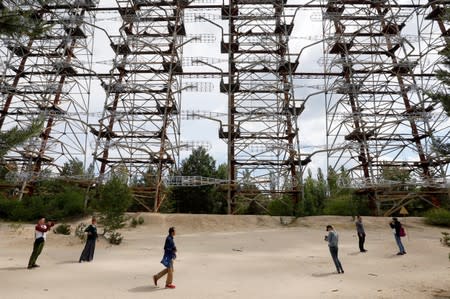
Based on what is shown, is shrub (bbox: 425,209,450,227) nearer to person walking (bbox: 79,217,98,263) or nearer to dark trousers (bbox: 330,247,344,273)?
dark trousers (bbox: 330,247,344,273)

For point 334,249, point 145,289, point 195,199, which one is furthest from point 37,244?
point 195,199

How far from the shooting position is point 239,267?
1173cm

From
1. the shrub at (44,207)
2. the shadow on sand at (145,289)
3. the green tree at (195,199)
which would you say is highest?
the green tree at (195,199)

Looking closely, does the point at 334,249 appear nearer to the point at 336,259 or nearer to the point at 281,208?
the point at 336,259

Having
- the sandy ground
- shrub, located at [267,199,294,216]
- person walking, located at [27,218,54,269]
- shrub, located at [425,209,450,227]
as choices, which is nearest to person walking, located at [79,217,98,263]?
the sandy ground

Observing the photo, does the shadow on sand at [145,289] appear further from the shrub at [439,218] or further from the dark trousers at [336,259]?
the shrub at [439,218]

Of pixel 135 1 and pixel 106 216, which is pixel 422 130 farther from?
pixel 135 1

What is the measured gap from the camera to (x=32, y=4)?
418 inches

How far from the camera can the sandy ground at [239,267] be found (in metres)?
8.30

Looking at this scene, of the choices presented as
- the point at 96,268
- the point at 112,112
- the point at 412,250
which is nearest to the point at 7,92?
the point at 112,112

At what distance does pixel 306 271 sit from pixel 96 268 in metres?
6.53

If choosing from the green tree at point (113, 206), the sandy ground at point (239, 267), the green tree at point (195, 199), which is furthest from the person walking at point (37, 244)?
the green tree at point (195, 199)

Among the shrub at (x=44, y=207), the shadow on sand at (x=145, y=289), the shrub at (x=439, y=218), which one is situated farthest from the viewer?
the shrub at (x=44, y=207)

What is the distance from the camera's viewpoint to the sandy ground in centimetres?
830
